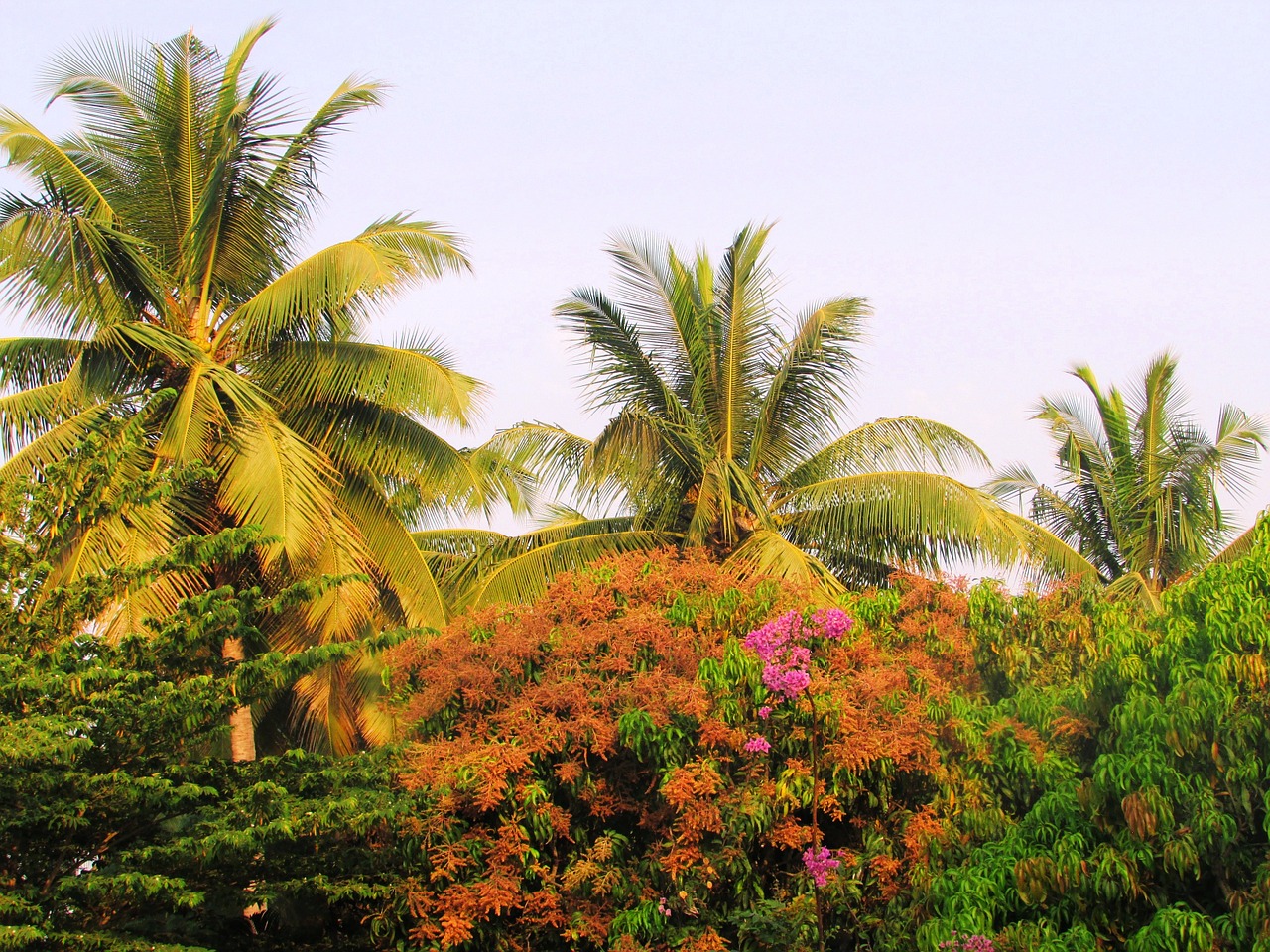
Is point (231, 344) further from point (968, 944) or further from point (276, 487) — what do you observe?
point (968, 944)

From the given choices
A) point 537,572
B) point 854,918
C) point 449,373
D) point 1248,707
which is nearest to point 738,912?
point 854,918

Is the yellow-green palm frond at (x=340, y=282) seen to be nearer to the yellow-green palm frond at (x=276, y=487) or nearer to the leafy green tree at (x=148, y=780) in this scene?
the yellow-green palm frond at (x=276, y=487)

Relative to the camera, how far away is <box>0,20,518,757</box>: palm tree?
13492 mm

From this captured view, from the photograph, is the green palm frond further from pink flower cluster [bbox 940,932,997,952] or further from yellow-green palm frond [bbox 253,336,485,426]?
pink flower cluster [bbox 940,932,997,952]

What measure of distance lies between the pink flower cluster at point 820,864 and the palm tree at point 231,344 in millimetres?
5873

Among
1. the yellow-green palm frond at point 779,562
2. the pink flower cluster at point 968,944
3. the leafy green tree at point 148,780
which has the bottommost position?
the pink flower cluster at point 968,944

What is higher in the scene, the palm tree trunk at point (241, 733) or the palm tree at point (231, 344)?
the palm tree at point (231, 344)

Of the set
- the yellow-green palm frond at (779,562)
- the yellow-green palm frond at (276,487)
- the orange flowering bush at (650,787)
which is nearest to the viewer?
the orange flowering bush at (650,787)

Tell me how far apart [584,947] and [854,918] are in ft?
7.85

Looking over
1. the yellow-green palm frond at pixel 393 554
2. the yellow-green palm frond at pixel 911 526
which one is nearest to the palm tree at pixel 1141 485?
the yellow-green palm frond at pixel 911 526

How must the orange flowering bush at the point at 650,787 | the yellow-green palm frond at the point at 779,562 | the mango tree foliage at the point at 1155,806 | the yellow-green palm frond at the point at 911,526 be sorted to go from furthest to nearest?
1. the yellow-green palm frond at the point at 911,526
2. the yellow-green palm frond at the point at 779,562
3. the orange flowering bush at the point at 650,787
4. the mango tree foliage at the point at 1155,806

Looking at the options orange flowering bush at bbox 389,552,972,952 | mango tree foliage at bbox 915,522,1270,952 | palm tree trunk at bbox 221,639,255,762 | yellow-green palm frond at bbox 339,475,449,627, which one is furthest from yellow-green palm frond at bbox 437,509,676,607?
mango tree foliage at bbox 915,522,1270,952

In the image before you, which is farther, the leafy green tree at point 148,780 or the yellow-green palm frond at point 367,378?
the yellow-green palm frond at point 367,378

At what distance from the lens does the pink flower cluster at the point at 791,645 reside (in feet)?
32.0
